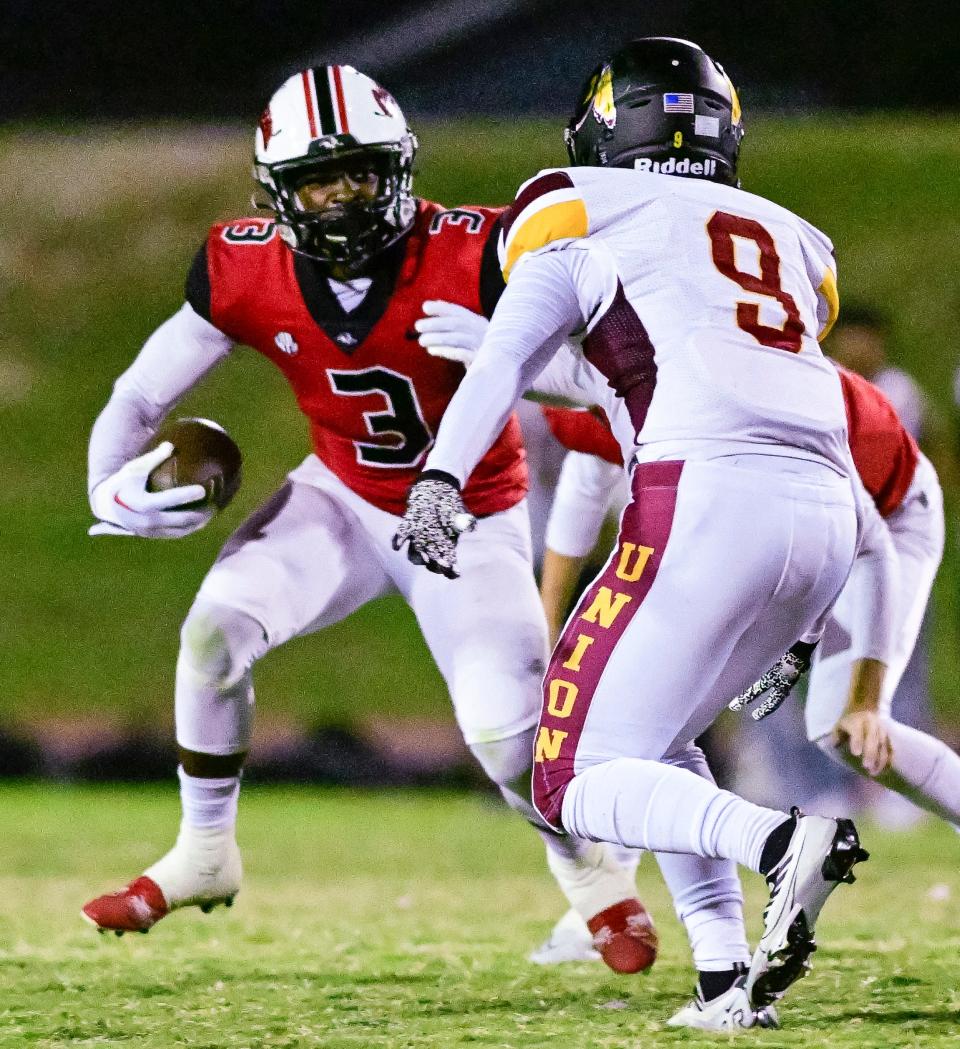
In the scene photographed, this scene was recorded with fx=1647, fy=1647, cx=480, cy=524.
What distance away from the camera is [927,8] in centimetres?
616

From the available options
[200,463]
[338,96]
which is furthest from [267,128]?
[200,463]

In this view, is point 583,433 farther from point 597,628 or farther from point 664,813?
point 664,813

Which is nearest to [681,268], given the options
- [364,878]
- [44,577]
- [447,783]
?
[364,878]

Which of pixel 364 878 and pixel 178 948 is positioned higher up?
pixel 178 948

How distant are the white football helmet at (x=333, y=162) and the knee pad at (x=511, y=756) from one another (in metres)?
0.86

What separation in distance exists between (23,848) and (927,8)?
4394mm

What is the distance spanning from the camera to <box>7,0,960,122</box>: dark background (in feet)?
18.0

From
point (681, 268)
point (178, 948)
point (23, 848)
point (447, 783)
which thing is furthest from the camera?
point (447, 783)

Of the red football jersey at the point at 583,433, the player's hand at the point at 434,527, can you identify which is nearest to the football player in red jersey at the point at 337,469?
the red football jersey at the point at 583,433

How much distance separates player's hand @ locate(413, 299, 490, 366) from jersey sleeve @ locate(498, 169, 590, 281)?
39 cm

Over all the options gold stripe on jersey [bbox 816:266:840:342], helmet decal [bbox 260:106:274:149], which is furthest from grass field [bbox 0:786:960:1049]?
helmet decal [bbox 260:106:274:149]

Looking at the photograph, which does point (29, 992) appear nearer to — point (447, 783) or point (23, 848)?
point (23, 848)

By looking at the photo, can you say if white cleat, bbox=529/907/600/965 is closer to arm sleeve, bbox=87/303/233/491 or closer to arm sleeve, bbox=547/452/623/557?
arm sleeve, bbox=547/452/623/557

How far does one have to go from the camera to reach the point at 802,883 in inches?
73.7
